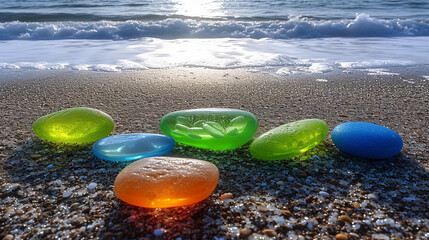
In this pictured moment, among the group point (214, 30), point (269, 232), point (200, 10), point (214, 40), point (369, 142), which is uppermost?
point (200, 10)

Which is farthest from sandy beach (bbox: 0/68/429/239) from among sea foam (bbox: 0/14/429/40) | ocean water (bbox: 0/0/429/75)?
sea foam (bbox: 0/14/429/40)

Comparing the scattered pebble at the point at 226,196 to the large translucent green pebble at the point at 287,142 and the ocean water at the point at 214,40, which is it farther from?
the ocean water at the point at 214,40

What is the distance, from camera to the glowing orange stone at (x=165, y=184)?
947 millimetres

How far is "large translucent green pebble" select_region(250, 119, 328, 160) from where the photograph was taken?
1.28 m

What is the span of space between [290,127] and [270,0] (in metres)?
11.5

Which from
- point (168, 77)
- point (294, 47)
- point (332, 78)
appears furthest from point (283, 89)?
point (294, 47)

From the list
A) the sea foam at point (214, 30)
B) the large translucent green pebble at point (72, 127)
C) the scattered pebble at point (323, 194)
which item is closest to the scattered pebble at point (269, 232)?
the scattered pebble at point (323, 194)

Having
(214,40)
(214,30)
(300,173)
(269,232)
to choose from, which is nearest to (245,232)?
(269,232)

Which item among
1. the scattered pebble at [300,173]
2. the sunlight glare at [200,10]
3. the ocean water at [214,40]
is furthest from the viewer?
the sunlight glare at [200,10]

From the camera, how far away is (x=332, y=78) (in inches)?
111

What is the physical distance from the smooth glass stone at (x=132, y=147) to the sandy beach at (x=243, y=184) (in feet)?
A: 0.17

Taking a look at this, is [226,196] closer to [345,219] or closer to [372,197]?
[345,219]

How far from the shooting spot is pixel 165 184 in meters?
0.97

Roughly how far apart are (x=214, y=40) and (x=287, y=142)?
14.5 feet
